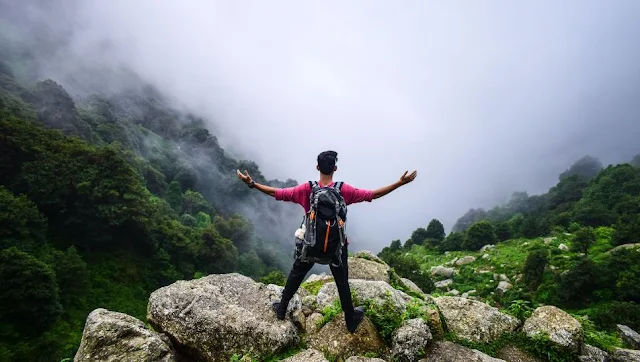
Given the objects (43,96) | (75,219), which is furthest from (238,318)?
(43,96)

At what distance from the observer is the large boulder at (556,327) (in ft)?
23.6

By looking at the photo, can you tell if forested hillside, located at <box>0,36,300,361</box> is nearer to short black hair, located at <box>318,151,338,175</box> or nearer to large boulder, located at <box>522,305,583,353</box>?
large boulder, located at <box>522,305,583,353</box>

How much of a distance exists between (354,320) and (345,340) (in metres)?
0.45

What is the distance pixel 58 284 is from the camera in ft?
103

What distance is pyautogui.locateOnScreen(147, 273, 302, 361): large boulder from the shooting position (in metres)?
6.44

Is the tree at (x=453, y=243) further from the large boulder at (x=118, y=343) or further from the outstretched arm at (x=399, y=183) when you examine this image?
the large boulder at (x=118, y=343)

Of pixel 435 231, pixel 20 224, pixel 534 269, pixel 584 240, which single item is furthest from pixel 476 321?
pixel 435 231

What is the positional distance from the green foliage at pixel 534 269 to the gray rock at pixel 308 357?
31.1 m

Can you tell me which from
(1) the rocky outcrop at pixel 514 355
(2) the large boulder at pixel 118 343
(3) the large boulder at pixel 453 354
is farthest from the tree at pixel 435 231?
(2) the large boulder at pixel 118 343

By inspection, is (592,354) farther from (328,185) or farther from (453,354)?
(328,185)

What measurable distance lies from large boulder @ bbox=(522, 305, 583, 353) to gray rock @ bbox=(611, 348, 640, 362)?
3.42 feet

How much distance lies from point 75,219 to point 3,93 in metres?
40.9

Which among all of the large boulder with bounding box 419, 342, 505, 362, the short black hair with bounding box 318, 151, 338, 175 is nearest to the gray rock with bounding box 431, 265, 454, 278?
the large boulder with bounding box 419, 342, 505, 362

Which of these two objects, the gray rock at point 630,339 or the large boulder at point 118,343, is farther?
the gray rock at point 630,339
